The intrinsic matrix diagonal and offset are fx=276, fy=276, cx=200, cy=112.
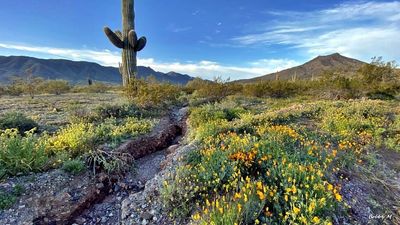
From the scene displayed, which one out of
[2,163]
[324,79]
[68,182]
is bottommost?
[68,182]

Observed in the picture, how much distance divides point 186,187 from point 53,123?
6838 millimetres

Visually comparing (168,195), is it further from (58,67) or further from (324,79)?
(58,67)

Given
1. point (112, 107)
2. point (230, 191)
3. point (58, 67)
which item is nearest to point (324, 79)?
point (112, 107)

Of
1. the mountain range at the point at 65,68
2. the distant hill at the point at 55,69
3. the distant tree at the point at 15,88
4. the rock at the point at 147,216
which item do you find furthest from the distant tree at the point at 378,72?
the distant hill at the point at 55,69

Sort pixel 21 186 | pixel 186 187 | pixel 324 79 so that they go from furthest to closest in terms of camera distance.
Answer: pixel 324 79 < pixel 21 186 < pixel 186 187

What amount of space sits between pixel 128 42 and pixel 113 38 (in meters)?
0.79

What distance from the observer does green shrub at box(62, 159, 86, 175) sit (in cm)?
499

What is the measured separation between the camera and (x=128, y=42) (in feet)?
46.7

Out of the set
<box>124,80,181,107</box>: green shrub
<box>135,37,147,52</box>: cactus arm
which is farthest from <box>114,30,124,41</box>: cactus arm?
<box>124,80,181,107</box>: green shrub

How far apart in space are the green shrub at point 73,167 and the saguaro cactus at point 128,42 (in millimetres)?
9356

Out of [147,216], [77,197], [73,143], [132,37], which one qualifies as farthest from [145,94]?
[147,216]

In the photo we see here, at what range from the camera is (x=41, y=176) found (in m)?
4.72

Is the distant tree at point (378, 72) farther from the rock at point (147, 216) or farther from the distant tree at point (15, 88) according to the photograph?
the distant tree at point (15, 88)

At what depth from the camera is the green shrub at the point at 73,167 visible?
16.4ft
